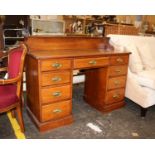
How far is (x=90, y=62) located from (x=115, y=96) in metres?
0.73

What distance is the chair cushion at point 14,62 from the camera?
1.87 metres

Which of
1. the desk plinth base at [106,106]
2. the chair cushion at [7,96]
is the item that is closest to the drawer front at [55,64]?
the chair cushion at [7,96]

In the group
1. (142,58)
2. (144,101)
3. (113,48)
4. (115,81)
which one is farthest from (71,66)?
(142,58)

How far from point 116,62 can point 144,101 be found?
0.65m

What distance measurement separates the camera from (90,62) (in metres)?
2.15

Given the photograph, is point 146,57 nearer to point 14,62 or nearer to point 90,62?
point 90,62

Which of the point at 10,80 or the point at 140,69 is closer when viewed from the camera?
the point at 10,80

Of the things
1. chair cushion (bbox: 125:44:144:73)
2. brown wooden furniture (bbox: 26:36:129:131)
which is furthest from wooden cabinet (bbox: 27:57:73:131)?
chair cushion (bbox: 125:44:144:73)

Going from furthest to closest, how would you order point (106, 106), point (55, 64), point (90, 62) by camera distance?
point (106, 106) < point (90, 62) < point (55, 64)

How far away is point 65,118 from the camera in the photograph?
7.13ft

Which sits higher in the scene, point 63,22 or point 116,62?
point 63,22

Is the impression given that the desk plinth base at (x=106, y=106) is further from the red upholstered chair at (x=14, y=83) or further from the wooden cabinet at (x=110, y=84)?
the red upholstered chair at (x=14, y=83)

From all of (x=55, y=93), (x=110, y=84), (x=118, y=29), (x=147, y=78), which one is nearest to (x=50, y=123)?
(x=55, y=93)
